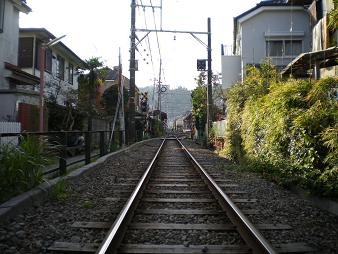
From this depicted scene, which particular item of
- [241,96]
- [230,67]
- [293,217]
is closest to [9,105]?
[241,96]

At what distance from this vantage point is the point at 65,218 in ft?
20.0

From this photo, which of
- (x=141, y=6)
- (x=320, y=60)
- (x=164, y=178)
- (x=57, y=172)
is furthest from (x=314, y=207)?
(x=141, y=6)

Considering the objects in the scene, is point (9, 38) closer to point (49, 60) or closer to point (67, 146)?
point (49, 60)

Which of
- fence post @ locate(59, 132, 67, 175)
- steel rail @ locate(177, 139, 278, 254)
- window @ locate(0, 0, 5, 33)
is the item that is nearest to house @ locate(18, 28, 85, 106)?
window @ locate(0, 0, 5, 33)

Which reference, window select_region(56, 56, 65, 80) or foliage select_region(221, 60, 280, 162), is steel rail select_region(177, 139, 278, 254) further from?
window select_region(56, 56, 65, 80)

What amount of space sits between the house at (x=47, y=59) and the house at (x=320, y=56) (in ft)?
38.8

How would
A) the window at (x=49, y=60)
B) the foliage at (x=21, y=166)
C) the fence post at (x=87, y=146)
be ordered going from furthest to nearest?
the window at (x=49, y=60), the fence post at (x=87, y=146), the foliage at (x=21, y=166)

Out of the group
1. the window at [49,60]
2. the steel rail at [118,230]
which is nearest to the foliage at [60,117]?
the window at [49,60]

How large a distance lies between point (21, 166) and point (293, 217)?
4.49 meters

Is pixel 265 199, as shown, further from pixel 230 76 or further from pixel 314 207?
pixel 230 76

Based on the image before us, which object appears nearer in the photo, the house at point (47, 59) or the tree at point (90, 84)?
the house at point (47, 59)

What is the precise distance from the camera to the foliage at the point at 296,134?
738cm

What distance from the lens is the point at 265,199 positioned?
7945 mm

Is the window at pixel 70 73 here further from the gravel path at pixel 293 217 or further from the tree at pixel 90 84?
the gravel path at pixel 293 217
